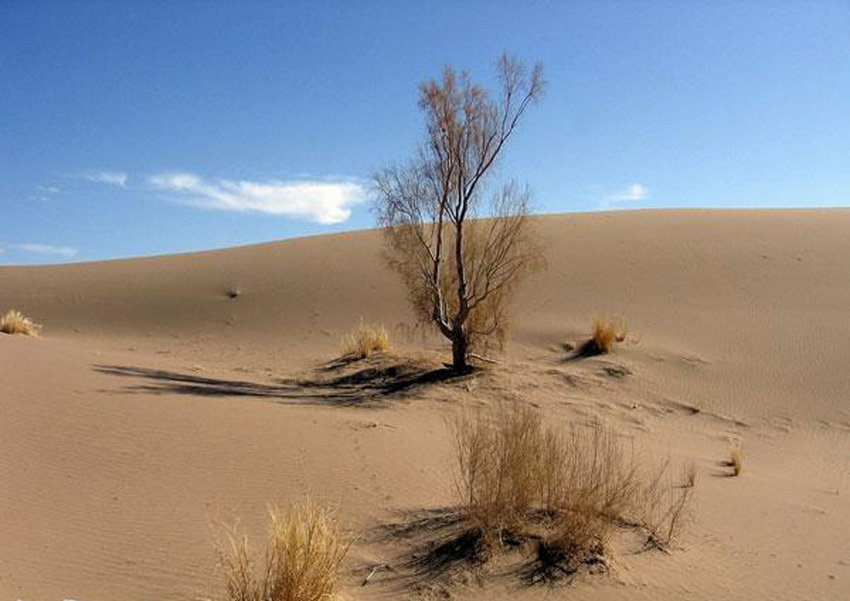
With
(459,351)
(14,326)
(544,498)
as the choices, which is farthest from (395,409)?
(14,326)

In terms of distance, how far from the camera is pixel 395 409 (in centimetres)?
1138

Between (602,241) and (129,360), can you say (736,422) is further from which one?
(602,241)

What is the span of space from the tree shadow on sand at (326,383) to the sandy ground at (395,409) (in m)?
0.09

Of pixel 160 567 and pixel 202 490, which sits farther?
pixel 202 490

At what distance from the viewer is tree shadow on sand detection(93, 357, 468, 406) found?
11.4 m

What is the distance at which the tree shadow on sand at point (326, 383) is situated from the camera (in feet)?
37.5

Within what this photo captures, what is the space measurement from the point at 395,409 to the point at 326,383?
2.93 m

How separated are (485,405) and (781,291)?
1175cm

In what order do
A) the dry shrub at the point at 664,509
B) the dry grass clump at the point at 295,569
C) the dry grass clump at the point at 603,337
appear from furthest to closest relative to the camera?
the dry grass clump at the point at 603,337
the dry shrub at the point at 664,509
the dry grass clump at the point at 295,569

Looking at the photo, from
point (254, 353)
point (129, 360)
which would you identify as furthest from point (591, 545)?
point (254, 353)

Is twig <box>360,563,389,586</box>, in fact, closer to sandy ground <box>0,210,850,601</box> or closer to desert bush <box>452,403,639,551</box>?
sandy ground <box>0,210,850,601</box>

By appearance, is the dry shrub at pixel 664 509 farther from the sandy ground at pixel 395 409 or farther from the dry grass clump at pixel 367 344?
the dry grass clump at pixel 367 344

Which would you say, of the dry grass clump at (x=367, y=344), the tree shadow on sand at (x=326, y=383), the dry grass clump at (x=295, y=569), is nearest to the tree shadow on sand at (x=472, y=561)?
the dry grass clump at (x=295, y=569)

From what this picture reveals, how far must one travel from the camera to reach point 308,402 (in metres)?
11.4
